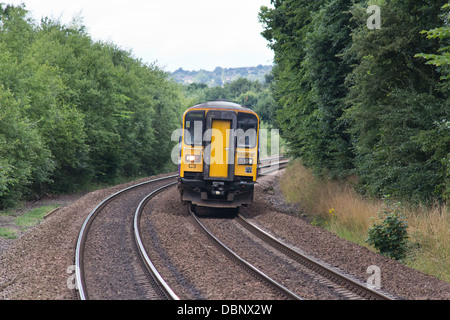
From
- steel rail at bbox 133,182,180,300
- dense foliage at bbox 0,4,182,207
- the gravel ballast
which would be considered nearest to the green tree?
the gravel ballast

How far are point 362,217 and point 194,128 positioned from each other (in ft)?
19.8

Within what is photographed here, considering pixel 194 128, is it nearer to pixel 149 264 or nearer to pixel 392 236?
pixel 149 264

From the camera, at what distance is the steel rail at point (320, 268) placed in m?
7.60

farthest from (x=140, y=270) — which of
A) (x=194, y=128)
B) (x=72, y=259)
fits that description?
(x=194, y=128)

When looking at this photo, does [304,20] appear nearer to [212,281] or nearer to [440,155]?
[440,155]

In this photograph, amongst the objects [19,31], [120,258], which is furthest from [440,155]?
[19,31]

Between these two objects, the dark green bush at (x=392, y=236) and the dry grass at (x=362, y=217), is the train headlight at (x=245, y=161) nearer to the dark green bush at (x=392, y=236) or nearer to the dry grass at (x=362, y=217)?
the dry grass at (x=362, y=217)

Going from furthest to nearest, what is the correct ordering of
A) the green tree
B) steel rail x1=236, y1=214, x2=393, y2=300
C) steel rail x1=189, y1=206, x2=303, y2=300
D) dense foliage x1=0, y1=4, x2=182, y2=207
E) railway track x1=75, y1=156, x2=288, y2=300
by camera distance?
dense foliage x1=0, y1=4, x2=182, y2=207, the green tree, railway track x1=75, y1=156, x2=288, y2=300, steel rail x1=236, y1=214, x2=393, y2=300, steel rail x1=189, y1=206, x2=303, y2=300

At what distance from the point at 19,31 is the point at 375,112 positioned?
1044 inches

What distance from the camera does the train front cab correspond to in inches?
570

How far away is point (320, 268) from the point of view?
912 cm

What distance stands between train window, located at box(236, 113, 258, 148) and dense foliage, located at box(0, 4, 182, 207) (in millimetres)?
9005

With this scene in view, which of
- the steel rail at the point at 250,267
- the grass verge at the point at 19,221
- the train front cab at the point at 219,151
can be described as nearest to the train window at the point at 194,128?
the train front cab at the point at 219,151

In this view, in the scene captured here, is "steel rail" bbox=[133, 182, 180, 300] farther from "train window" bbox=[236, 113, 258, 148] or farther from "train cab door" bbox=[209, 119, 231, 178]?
"train window" bbox=[236, 113, 258, 148]
